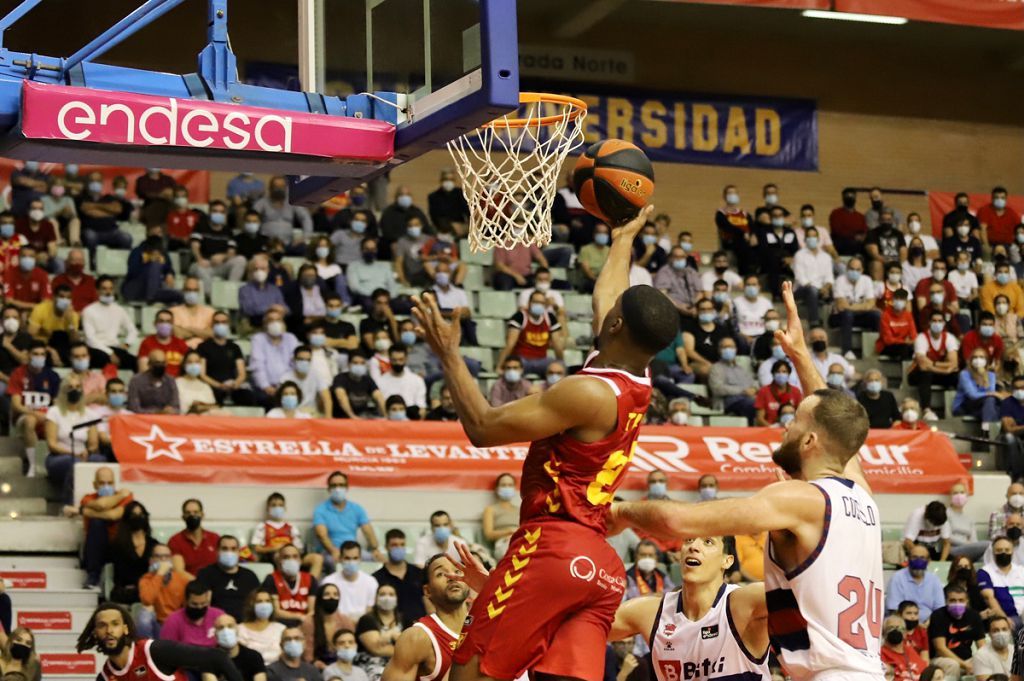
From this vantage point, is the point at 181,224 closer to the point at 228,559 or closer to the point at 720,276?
the point at 228,559

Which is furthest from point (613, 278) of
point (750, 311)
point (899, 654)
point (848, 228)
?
point (848, 228)

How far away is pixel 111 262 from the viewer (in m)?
16.8

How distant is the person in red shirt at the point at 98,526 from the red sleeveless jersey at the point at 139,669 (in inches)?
178

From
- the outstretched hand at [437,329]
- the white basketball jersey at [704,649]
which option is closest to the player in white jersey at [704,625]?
the white basketball jersey at [704,649]

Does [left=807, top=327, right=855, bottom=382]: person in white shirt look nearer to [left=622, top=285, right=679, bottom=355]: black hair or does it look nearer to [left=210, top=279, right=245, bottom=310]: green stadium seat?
[left=210, top=279, right=245, bottom=310]: green stadium seat

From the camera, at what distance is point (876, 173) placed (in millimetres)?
24672

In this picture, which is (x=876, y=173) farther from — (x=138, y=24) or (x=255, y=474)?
(x=138, y=24)

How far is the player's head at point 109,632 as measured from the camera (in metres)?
8.48

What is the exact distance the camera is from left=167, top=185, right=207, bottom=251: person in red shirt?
57.5ft

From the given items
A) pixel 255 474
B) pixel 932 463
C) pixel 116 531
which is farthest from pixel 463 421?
pixel 932 463

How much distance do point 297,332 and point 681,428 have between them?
4227mm

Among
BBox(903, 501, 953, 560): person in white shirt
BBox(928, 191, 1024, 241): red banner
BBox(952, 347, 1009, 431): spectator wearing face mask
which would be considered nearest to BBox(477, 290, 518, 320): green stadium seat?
BBox(903, 501, 953, 560): person in white shirt

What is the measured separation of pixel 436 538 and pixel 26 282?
17.6 feet

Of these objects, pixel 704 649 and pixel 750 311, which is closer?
pixel 704 649
